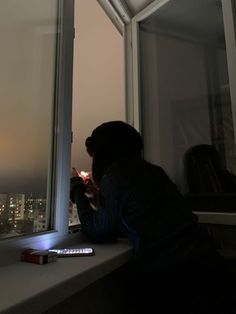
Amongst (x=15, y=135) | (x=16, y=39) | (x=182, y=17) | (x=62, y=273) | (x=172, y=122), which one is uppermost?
(x=182, y=17)

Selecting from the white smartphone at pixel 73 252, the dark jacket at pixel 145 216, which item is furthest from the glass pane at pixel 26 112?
the dark jacket at pixel 145 216

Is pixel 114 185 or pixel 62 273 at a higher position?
pixel 114 185

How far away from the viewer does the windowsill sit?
58 centimetres

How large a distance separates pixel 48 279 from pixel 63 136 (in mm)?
600

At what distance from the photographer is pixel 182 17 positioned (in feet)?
6.00

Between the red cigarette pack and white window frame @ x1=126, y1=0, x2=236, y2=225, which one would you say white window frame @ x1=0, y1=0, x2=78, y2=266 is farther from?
white window frame @ x1=126, y1=0, x2=236, y2=225

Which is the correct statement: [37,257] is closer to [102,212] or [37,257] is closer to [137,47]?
[102,212]

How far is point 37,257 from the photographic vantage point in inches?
32.9

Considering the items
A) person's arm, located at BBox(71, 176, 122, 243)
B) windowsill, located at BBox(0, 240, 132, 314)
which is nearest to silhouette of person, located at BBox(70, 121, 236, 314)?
person's arm, located at BBox(71, 176, 122, 243)

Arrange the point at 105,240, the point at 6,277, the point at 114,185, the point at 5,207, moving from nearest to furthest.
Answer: the point at 6,277, the point at 5,207, the point at 114,185, the point at 105,240

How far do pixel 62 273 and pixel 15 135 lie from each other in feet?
1.78

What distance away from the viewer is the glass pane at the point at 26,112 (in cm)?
95

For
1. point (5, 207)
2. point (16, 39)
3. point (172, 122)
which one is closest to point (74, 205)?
point (5, 207)

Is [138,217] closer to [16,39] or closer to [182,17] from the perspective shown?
[16,39]
